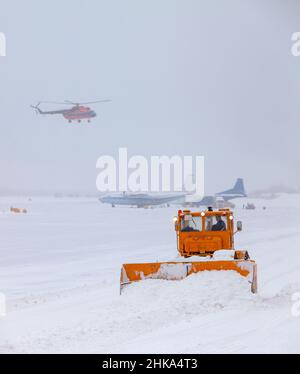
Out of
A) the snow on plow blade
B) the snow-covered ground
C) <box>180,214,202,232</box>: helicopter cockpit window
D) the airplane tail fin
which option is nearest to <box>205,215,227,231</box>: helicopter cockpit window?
<box>180,214,202,232</box>: helicopter cockpit window

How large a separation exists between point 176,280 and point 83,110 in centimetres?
7474

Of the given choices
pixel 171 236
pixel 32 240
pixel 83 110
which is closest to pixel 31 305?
pixel 32 240

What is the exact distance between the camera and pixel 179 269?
44.1 ft

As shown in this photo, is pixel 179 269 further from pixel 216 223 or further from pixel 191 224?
pixel 216 223

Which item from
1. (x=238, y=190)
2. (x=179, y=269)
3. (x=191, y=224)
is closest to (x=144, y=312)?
(x=179, y=269)

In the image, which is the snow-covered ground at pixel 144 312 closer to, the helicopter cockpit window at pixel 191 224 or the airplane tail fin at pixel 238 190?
the helicopter cockpit window at pixel 191 224

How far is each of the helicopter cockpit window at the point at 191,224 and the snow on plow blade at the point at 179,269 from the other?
232 centimetres

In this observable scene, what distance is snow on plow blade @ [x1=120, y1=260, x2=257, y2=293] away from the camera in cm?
1329

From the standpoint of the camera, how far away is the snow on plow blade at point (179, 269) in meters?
13.3

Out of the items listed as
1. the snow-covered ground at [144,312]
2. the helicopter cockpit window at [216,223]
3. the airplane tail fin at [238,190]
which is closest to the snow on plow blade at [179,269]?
the snow-covered ground at [144,312]

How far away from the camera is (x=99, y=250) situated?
2753cm

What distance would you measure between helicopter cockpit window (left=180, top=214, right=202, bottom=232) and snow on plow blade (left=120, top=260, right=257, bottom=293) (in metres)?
2.32

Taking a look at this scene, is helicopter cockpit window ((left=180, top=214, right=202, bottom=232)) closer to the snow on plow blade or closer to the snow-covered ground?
the snow-covered ground

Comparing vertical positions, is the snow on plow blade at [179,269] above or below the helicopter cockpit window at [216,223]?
below
